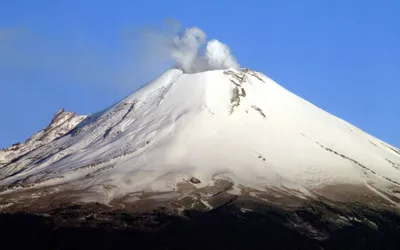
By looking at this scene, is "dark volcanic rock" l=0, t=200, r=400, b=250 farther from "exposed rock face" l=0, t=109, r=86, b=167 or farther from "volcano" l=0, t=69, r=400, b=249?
"exposed rock face" l=0, t=109, r=86, b=167

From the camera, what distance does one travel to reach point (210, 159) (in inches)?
5039

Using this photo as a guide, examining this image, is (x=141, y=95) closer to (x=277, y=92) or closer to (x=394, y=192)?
(x=277, y=92)

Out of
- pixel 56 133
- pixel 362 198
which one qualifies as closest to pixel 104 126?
pixel 56 133

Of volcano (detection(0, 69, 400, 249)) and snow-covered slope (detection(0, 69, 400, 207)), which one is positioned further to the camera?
snow-covered slope (detection(0, 69, 400, 207))

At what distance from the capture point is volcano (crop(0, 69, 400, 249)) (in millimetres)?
113312

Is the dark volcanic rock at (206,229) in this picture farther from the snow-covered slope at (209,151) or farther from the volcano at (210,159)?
the snow-covered slope at (209,151)

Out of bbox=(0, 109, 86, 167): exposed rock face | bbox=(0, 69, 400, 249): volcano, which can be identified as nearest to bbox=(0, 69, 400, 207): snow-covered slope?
bbox=(0, 69, 400, 249): volcano

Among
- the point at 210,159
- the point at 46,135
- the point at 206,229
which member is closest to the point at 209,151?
the point at 210,159

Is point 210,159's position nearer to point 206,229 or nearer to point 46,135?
point 206,229

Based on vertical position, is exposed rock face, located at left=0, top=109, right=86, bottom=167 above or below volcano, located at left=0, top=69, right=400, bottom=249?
above

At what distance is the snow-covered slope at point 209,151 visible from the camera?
4710 inches

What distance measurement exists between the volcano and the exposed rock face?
0.89 meters

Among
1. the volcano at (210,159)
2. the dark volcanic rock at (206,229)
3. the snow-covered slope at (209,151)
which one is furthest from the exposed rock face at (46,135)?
the dark volcanic rock at (206,229)

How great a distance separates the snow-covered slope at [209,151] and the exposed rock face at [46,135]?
655 centimetres
